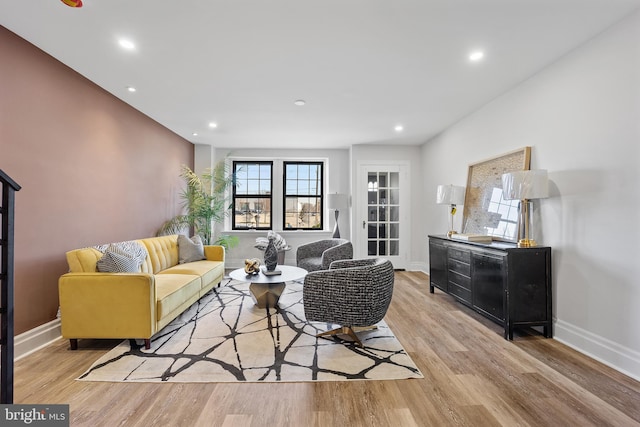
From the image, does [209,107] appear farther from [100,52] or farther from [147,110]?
[100,52]

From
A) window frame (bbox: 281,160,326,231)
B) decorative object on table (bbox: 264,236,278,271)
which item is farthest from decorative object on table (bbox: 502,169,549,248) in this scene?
window frame (bbox: 281,160,326,231)

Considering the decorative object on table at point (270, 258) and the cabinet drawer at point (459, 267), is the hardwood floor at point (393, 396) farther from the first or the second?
the decorative object on table at point (270, 258)

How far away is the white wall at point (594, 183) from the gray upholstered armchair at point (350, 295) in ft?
5.21

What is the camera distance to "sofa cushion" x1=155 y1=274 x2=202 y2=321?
103 inches

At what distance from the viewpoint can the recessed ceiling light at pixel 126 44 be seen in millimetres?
2404

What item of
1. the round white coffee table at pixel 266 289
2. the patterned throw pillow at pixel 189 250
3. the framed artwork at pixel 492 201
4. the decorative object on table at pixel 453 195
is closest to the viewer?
the framed artwork at pixel 492 201

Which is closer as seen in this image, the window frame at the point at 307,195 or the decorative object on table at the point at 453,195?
the decorative object on table at the point at 453,195

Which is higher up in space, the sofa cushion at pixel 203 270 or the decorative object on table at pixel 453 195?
the decorative object on table at pixel 453 195

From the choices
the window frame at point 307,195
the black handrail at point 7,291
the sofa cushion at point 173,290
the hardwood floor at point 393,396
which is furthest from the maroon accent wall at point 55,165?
the window frame at point 307,195

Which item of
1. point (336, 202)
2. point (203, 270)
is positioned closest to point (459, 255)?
point (336, 202)

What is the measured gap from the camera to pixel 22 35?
2.37 m

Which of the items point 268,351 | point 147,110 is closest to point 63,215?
point 147,110

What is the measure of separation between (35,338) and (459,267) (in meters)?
4.13

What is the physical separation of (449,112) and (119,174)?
4311 mm
